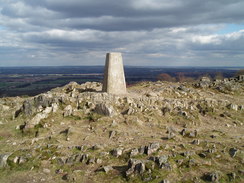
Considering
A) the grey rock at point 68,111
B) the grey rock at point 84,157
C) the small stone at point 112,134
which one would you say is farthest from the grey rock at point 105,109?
the grey rock at point 84,157

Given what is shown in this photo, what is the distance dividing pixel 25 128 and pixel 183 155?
1299 centimetres

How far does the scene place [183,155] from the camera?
39.0ft

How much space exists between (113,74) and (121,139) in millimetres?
8675

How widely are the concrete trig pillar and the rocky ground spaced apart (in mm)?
1528

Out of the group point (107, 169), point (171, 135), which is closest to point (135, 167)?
point (107, 169)

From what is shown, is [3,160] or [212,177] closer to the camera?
[212,177]

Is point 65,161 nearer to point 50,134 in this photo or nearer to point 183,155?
point 50,134

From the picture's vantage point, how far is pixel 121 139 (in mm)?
14906

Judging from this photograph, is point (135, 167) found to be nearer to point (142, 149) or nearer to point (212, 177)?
point (142, 149)

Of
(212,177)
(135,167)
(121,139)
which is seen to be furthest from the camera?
(121,139)

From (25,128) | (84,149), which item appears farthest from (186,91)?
(25,128)

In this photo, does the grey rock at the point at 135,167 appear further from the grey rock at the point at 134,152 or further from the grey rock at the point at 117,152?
the grey rock at the point at 117,152

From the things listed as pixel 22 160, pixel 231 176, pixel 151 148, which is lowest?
pixel 22 160

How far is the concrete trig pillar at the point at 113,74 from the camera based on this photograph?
21.4 meters
